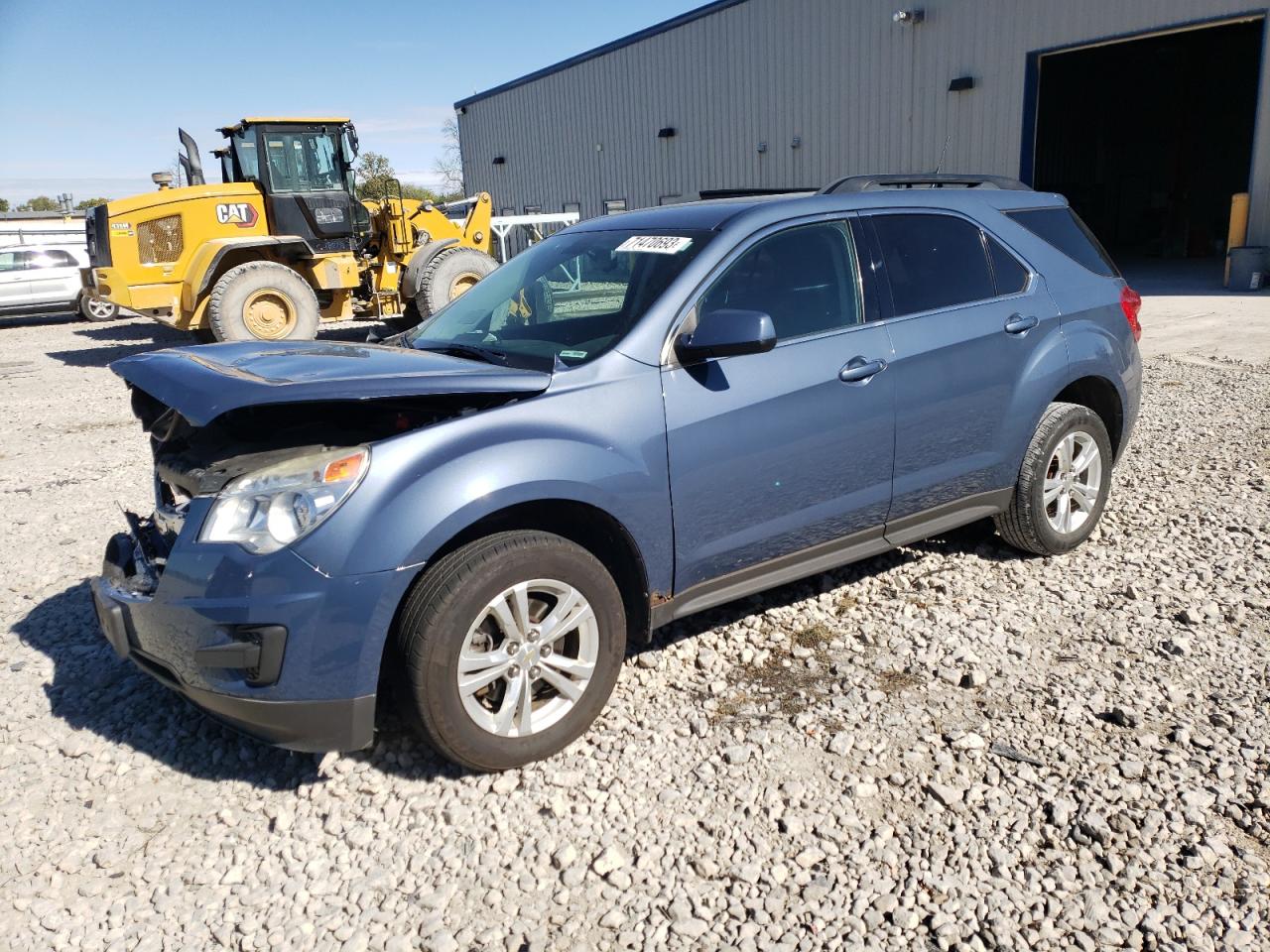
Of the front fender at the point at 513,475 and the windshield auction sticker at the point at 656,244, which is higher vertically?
the windshield auction sticker at the point at 656,244

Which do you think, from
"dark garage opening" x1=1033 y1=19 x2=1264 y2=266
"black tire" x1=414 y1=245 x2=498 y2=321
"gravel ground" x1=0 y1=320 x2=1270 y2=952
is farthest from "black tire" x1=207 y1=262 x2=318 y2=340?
"dark garage opening" x1=1033 y1=19 x2=1264 y2=266

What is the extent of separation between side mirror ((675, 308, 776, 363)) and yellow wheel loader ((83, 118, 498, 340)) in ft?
33.4

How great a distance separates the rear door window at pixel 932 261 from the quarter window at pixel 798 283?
0.73ft

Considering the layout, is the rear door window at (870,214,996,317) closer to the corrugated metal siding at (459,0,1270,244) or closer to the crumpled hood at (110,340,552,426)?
the crumpled hood at (110,340,552,426)

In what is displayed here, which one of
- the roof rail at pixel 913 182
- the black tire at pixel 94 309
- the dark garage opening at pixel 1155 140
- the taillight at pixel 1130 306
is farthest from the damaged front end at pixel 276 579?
the dark garage opening at pixel 1155 140

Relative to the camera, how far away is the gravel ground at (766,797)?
2.52 metres

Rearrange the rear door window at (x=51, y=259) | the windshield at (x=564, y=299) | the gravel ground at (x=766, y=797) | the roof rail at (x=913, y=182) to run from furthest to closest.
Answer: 1. the rear door window at (x=51, y=259)
2. the roof rail at (x=913, y=182)
3. the windshield at (x=564, y=299)
4. the gravel ground at (x=766, y=797)

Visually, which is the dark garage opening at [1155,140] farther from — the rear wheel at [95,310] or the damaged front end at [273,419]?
the damaged front end at [273,419]

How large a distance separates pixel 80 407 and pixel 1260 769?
36.2ft

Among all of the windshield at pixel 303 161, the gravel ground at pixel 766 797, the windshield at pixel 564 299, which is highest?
the windshield at pixel 303 161

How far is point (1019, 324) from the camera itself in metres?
4.32

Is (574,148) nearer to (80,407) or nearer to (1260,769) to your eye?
(80,407)

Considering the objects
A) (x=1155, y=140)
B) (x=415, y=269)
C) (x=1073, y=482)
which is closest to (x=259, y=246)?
(x=415, y=269)

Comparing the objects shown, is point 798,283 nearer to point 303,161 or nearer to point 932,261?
point 932,261
